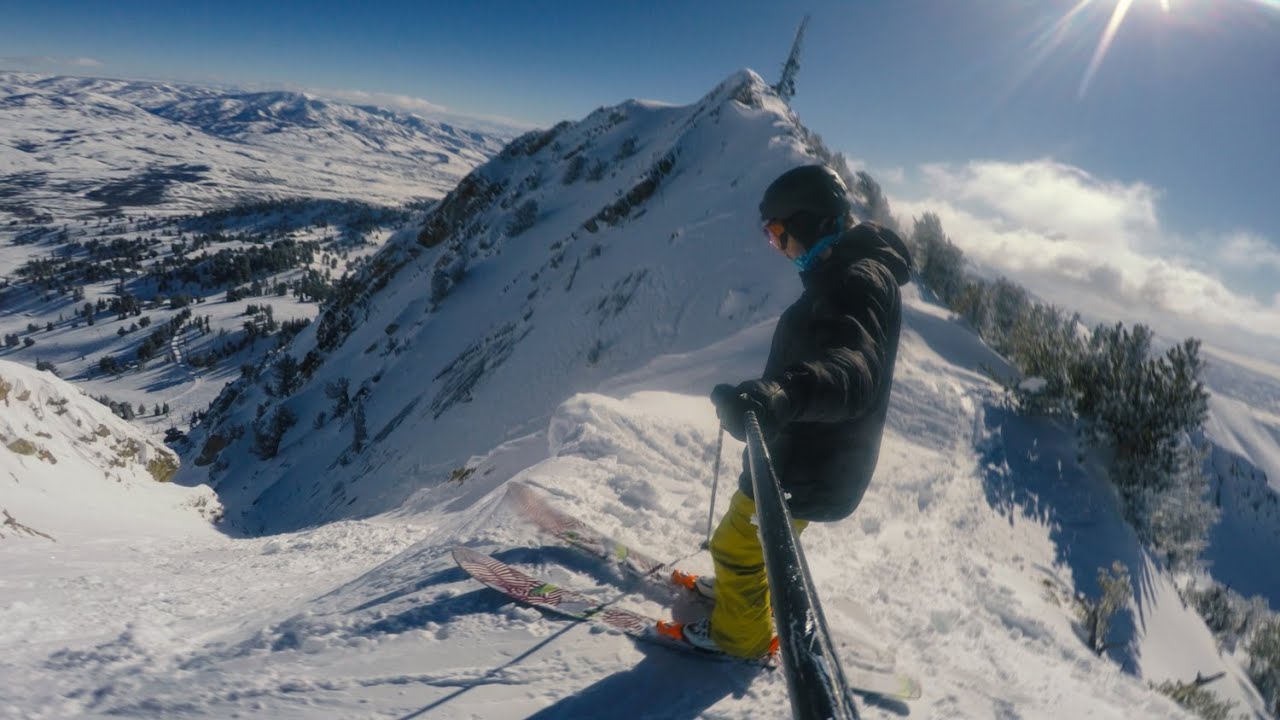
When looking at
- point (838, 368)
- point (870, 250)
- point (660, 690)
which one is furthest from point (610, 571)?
point (870, 250)

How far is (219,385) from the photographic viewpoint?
2643 inches

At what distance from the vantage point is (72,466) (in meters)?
10.7

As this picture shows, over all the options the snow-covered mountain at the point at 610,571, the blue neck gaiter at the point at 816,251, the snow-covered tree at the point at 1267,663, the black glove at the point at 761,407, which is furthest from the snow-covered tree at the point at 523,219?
the black glove at the point at 761,407

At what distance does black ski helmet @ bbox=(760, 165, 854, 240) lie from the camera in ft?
9.68

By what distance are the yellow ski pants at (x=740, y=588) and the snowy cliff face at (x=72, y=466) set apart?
8.00 metres

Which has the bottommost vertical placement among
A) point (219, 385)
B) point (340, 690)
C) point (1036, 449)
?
point (219, 385)

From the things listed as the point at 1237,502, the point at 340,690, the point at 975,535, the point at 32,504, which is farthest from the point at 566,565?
the point at 1237,502

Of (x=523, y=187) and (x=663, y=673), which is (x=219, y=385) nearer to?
(x=523, y=187)

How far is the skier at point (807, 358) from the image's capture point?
2.56 m

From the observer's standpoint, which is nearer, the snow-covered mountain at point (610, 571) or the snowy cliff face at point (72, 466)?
the snow-covered mountain at point (610, 571)

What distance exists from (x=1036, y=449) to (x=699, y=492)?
443 cm

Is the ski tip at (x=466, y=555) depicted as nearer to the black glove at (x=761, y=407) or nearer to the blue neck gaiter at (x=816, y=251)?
the black glove at (x=761, y=407)

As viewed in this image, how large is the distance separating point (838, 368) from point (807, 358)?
0.28 m

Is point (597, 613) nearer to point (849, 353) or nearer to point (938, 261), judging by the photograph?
point (849, 353)
